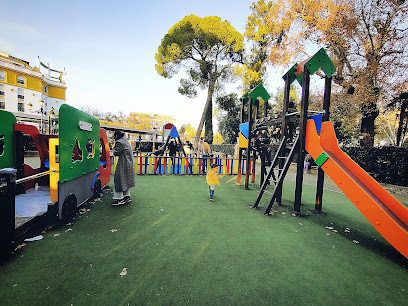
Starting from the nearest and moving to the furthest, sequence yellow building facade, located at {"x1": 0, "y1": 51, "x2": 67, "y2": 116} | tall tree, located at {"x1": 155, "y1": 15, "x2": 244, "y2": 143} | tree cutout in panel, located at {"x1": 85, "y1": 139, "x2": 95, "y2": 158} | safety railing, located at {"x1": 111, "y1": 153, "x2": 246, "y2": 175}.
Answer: tree cutout in panel, located at {"x1": 85, "y1": 139, "x2": 95, "y2": 158}
safety railing, located at {"x1": 111, "y1": 153, "x2": 246, "y2": 175}
tall tree, located at {"x1": 155, "y1": 15, "x2": 244, "y2": 143}
yellow building facade, located at {"x1": 0, "y1": 51, "x2": 67, "y2": 116}

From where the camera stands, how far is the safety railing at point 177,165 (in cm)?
1005

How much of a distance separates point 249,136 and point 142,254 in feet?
20.1

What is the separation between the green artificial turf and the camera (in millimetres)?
2148

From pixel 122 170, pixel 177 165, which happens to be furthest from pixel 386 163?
pixel 122 170

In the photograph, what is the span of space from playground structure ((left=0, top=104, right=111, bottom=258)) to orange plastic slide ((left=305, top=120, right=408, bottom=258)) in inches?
215

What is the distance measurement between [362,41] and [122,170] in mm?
15479

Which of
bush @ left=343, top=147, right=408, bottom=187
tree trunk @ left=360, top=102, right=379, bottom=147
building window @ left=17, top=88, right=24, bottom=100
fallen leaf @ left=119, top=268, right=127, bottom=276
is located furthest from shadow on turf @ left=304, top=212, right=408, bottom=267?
building window @ left=17, top=88, right=24, bottom=100

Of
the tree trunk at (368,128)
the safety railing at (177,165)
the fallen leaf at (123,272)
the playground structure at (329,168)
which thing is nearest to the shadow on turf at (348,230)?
the playground structure at (329,168)

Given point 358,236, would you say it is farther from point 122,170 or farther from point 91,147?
point 91,147

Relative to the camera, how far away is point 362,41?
11859 mm

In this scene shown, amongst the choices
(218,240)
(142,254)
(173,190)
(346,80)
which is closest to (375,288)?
(218,240)

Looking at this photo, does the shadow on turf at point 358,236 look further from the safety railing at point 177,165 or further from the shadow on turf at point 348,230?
the safety railing at point 177,165

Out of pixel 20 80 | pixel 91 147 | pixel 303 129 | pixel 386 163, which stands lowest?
pixel 386 163

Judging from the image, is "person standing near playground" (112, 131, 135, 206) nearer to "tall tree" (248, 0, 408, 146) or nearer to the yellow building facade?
"tall tree" (248, 0, 408, 146)
